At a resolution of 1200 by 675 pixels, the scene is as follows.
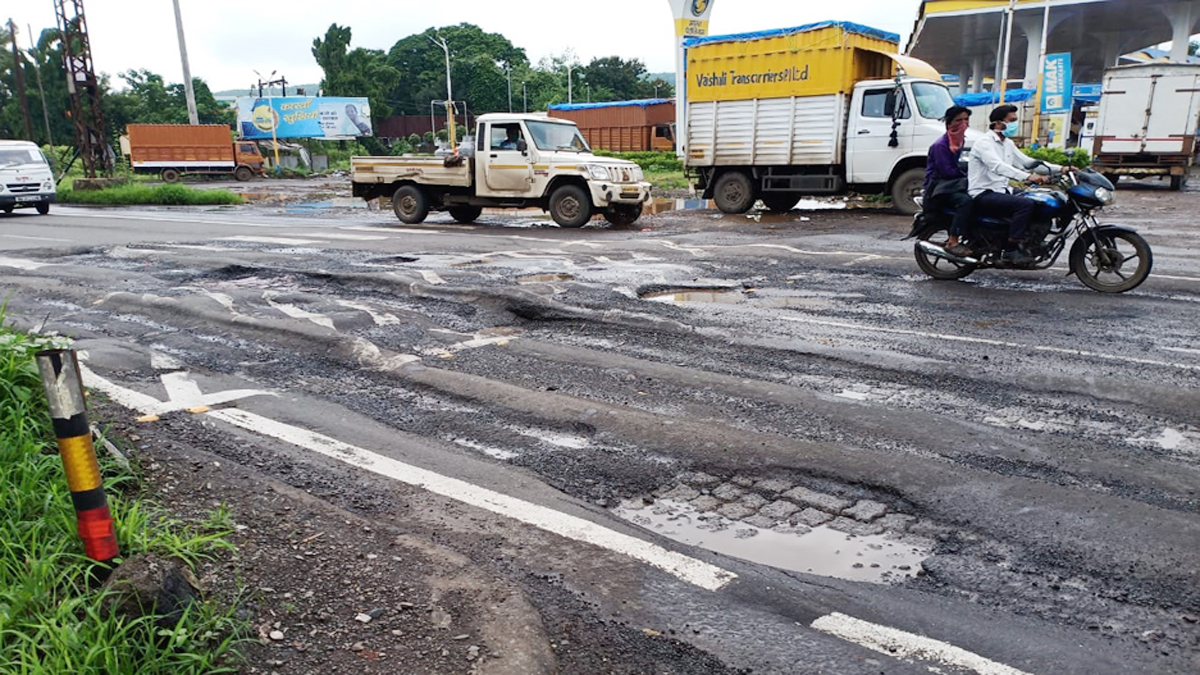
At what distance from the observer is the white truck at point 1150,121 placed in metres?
22.7

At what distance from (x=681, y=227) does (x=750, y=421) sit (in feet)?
38.1

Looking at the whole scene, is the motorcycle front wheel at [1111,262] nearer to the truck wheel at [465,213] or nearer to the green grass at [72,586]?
the green grass at [72,586]

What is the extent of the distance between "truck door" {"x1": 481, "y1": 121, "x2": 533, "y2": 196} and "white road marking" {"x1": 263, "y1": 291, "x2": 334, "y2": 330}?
7.96m

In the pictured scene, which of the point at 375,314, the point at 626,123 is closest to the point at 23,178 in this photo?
the point at 375,314

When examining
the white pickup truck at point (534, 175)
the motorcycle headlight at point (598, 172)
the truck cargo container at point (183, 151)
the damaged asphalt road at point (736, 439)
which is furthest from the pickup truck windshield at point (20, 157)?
the truck cargo container at point (183, 151)

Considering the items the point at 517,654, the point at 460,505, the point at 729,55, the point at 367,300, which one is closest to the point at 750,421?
the point at 460,505

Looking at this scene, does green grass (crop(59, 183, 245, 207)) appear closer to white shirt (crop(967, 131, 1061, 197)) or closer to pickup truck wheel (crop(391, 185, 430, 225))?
pickup truck wheel (crop(391, 185, 430, 225))

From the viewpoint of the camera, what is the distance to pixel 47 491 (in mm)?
3514

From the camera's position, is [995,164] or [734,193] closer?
[995,164]

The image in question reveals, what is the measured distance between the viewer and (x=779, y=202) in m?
19.0

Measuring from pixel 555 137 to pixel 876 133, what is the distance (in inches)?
236

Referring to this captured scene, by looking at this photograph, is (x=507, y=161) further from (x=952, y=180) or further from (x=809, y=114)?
(x=952, y=180)

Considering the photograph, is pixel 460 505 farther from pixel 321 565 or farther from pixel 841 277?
pixel 841 277

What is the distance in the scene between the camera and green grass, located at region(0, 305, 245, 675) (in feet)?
8.38
